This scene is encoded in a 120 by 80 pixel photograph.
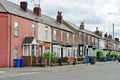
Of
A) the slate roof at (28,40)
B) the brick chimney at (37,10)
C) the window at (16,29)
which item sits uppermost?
the brick chimney at (37,10)

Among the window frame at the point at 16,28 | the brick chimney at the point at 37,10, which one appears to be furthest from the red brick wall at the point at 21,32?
the brick chimney at the point at 37,10

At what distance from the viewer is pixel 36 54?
172 feet

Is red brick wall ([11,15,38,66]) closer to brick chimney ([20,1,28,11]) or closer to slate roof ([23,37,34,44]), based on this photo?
slate roof ([23,37,34,44])

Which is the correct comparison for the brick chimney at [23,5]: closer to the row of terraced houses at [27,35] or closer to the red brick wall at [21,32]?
the row of terraced houses at [27,35]

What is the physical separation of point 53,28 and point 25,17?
12391 mm

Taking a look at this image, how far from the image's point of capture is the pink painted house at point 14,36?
44.2m

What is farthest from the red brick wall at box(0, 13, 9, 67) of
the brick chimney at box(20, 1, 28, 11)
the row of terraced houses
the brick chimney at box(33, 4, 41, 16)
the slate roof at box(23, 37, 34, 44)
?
the brick chimney at box(33, 4, 41, 16)

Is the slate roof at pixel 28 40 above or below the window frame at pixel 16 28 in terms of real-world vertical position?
below

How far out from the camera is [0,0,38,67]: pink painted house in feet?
145

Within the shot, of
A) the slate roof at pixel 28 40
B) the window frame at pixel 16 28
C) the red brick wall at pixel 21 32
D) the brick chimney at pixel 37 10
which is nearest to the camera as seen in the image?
the red brick wall at pixel 21 32

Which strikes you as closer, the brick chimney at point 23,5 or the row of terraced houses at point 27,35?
the row of terraced houses at point 27,35

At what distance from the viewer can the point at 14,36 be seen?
1800 inches

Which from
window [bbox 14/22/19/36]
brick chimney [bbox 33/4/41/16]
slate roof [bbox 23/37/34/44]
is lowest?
slate roof [bbox 23/37/34/44]

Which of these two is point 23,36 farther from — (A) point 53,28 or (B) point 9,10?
(A) point 53,28
